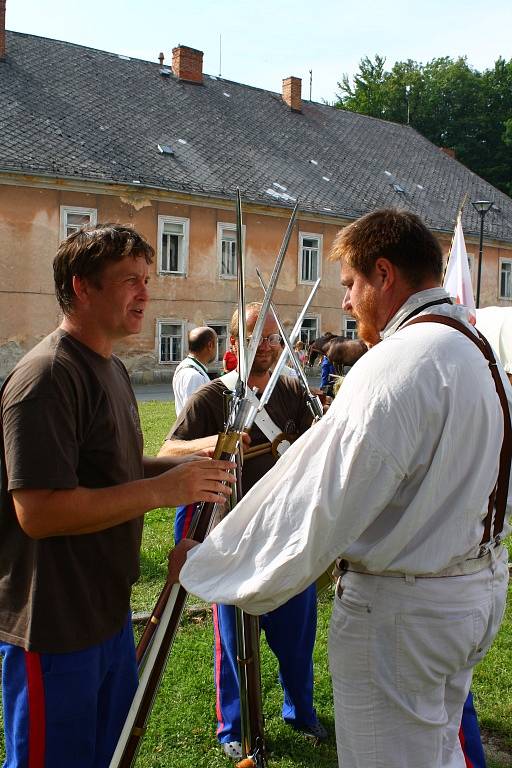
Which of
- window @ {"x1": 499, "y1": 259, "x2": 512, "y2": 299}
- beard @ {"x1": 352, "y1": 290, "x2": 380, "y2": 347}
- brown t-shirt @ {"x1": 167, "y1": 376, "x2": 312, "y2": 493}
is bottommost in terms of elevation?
brown t-shirt @ {"x1": 167, "y1": 376, "x2": 312, "y2": 493}

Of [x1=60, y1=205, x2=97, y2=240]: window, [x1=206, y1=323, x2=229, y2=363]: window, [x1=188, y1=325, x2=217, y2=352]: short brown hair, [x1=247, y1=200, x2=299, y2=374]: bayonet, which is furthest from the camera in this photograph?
[x1=206, y1=323, x2=229, y2=363]: window

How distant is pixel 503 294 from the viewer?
3509 centimetres

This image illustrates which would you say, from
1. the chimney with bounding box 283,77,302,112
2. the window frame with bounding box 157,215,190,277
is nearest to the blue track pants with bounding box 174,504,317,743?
the window frame with bounding box 157,215,190,277

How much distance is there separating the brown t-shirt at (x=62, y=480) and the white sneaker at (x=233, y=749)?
1453 mm

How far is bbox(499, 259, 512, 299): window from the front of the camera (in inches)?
1367

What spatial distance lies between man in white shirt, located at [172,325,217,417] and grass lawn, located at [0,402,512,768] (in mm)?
1481

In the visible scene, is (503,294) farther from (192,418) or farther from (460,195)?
(192,418)

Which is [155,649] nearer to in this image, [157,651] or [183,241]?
[157,651]

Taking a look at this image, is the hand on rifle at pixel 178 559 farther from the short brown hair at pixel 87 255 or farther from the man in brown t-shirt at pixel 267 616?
the man in brown t-shirt at pixel 267 616

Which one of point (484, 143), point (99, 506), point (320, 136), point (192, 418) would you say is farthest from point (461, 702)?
point (484, 143)

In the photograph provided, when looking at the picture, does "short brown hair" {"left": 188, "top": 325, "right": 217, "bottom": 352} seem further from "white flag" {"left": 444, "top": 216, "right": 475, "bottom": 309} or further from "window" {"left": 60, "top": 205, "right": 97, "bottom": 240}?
"window" {"left": 60, "top": 205, "right": 97, "bottom": 240}

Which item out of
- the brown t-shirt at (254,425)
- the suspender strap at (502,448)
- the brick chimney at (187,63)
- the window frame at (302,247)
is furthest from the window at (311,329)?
the suspender strap at (502,448)

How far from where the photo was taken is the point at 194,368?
6.16m

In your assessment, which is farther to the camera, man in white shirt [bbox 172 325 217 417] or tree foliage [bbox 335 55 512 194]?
tree foliage [bbox 335 55 512 194]
